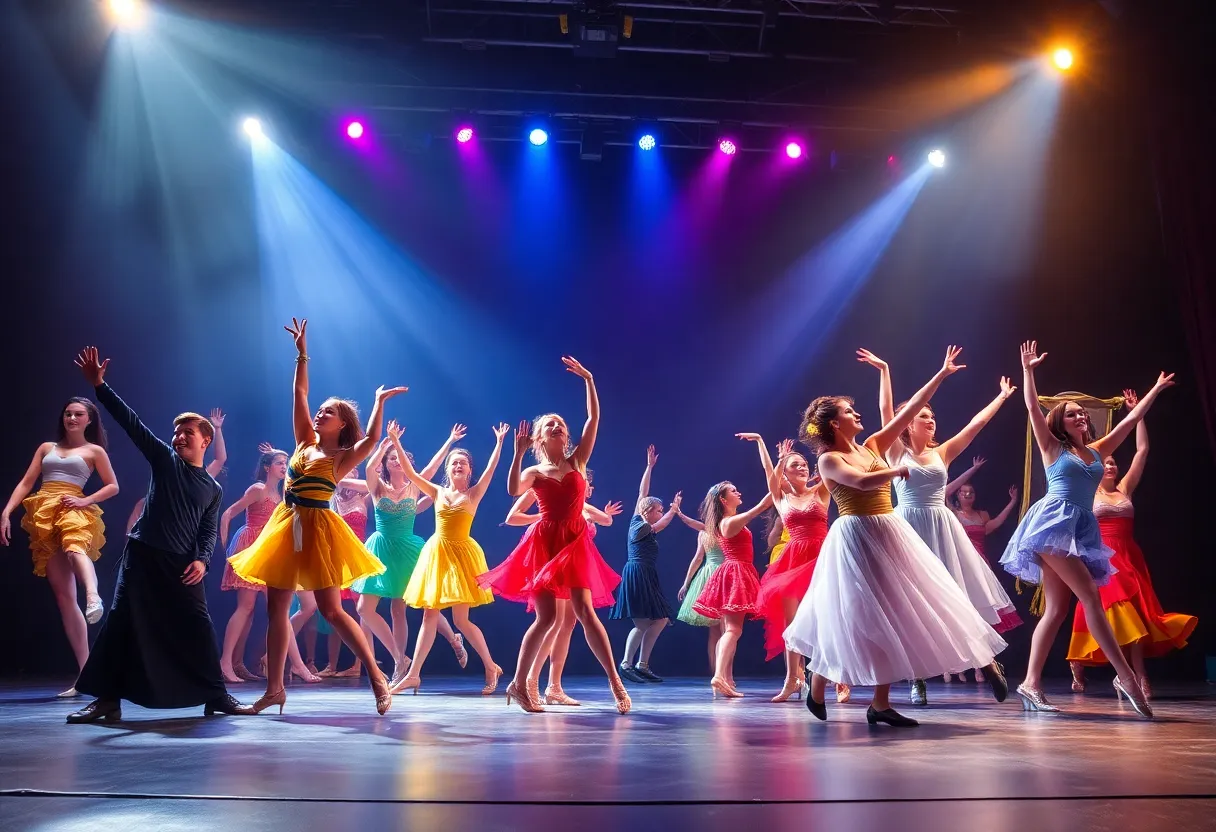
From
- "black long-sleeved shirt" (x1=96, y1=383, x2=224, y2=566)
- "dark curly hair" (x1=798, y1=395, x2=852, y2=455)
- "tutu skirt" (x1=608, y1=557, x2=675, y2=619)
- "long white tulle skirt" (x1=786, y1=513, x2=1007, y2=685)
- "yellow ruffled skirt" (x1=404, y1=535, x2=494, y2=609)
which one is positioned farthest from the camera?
"tutu skirt" (x1=608, y1=557, x2=675, y2=619)

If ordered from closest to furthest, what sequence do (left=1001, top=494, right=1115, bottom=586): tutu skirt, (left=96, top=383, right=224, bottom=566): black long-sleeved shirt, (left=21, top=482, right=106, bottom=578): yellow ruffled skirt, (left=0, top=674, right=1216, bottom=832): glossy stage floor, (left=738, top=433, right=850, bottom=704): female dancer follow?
1. (left=0, top=674, right=1216, bottom=832): glossy stage floor
2. (left=96, top=383, right=224, bottom=566): black long-sleeved shirt
3. (left=1001, top=494, right=1115, bottom=586): tutu skirt
4. (left=738, top=433, right=850, bottom=704): female dancer
5. (left=21, top=482, right=106, bottom=578): yellow ruffled skirt

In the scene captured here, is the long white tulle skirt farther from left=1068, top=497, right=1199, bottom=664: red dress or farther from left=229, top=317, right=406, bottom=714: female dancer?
left=1068, top=497, right=1199, bottom=664: red dress

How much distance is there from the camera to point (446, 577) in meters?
6.85

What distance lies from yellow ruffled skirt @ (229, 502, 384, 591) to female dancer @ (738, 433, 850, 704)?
8.94 feet

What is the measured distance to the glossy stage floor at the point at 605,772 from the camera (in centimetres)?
219

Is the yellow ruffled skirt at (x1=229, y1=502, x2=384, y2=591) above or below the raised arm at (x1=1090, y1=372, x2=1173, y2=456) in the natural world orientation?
below

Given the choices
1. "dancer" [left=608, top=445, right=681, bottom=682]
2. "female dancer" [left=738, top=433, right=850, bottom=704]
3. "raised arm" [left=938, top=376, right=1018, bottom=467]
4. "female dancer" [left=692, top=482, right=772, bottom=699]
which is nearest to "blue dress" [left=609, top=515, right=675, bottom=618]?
"dancer" [left=608, top=445, right=681, bottom=682]

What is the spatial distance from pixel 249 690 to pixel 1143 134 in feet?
34.0

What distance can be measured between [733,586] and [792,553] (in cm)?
79

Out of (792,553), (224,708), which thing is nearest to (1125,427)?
(792,553)

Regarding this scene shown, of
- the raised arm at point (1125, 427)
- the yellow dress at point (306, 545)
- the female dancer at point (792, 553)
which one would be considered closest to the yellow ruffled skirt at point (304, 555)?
the yellow dress at point (306, 545)

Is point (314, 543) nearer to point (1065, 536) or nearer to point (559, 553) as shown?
point (559, 553)

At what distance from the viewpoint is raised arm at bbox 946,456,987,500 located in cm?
910

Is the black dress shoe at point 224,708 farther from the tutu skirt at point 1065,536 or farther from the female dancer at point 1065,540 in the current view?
the tutu skirt at point 1065,536
